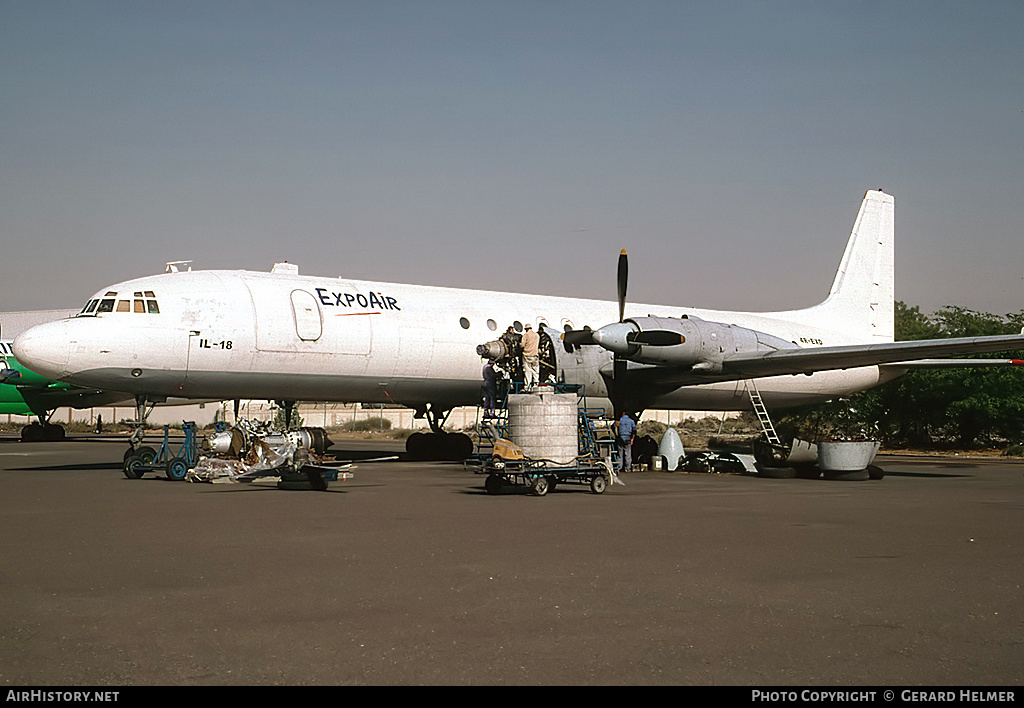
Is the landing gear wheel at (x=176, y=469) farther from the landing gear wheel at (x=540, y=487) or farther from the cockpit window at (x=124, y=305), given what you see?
the landing gear wheel at (x=540, y=487)

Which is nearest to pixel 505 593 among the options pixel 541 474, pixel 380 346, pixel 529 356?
pixel 541 474

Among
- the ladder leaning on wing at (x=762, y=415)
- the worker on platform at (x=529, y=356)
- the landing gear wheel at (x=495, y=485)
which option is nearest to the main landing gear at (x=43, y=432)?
the worker on platform at (x=529, y=356)

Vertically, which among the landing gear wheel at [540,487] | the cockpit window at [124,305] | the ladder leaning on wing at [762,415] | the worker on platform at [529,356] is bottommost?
the landing gear wheel at [540,487]

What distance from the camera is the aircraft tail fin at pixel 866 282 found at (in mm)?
31719

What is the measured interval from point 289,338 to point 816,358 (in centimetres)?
1248

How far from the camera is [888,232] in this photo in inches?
1280

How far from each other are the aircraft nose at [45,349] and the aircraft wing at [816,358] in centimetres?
A: 1316

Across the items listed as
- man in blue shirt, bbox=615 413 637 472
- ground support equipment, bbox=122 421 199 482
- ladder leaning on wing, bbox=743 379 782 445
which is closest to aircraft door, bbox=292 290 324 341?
ground support equipment, bbox=122 421 199 482

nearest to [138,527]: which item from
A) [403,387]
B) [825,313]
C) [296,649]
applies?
[296,649]

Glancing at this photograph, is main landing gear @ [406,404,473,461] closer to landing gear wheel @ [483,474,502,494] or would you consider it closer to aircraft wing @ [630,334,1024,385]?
aircraft wing @ [630,334,1024,385]

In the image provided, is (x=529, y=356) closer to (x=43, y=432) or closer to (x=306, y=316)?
(x=306, y=316)

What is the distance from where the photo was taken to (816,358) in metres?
22.7

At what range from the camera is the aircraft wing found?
20844 mm

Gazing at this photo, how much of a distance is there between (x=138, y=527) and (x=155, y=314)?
967 cm
